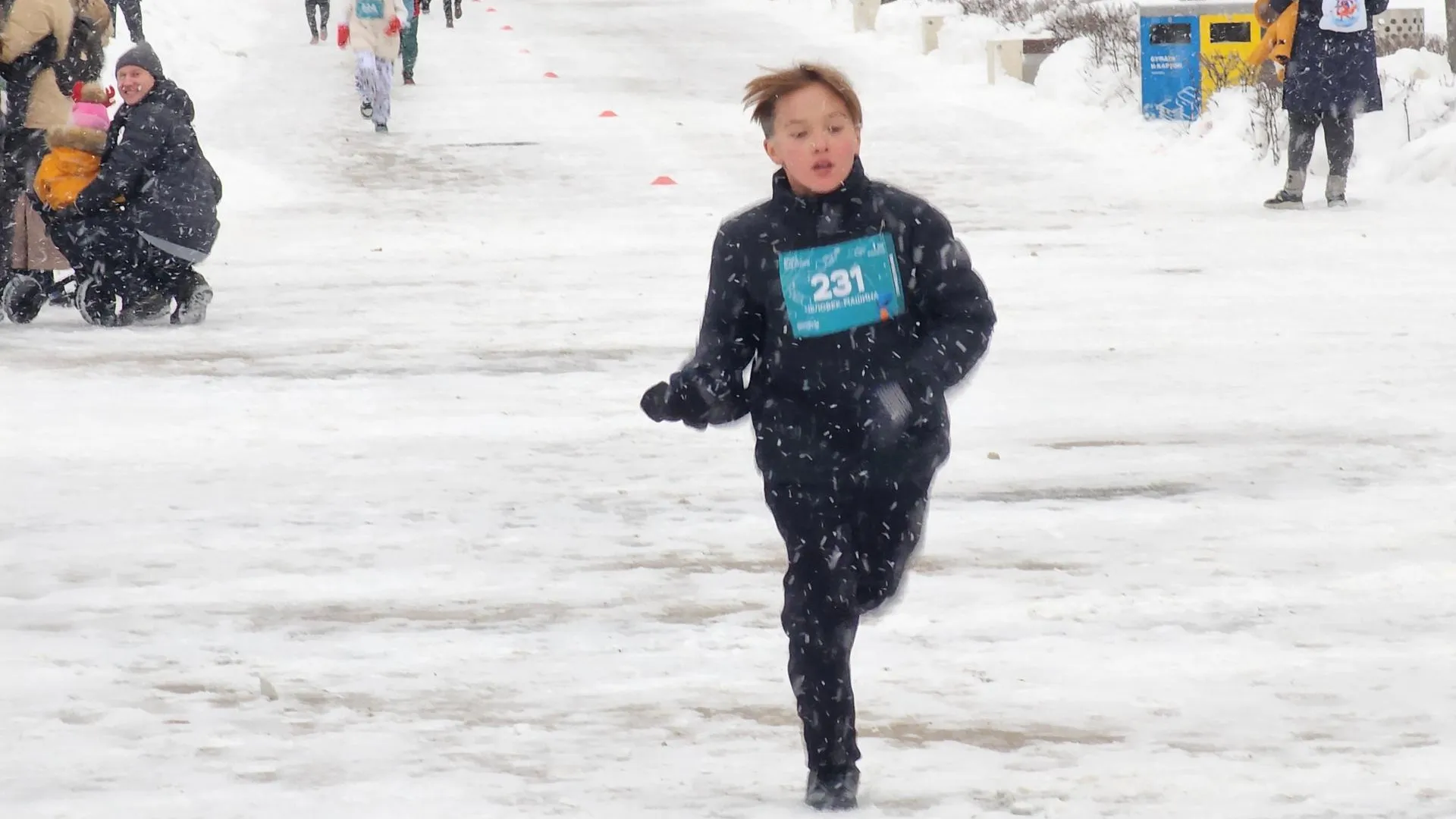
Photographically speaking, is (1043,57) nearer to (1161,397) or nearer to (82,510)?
(1161,397)

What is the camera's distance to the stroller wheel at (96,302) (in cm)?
980

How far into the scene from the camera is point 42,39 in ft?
32.0

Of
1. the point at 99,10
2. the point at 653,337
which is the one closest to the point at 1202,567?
the point at 653,337

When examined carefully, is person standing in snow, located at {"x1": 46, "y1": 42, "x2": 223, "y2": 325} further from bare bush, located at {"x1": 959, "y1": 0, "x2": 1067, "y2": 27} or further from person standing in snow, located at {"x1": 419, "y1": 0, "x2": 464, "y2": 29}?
person standing in snow, located at {"x1": 419, "y1": 0, "x2": 464, "y2": 29}

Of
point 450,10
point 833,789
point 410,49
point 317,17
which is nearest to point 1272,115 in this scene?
point 410,49

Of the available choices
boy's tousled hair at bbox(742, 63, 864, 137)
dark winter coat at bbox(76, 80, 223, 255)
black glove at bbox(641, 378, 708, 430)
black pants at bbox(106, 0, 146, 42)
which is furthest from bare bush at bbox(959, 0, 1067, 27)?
black glove at bbox(641, 378, 708, 430)

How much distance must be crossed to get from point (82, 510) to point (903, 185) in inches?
366

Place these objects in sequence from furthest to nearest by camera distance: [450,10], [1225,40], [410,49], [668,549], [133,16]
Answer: [450,10] < [133,16] < [410,49] < [1225,40] < [668,549]

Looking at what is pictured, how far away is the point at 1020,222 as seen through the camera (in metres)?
12.9

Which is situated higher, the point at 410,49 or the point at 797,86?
the point at 797,86

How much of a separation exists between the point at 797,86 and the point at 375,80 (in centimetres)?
1493

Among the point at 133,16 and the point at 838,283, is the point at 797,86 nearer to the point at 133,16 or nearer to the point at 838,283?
the point at 838,283

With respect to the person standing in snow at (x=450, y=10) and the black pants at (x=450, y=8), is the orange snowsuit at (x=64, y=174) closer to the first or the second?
the person standing in snow at (x=450, y=10)

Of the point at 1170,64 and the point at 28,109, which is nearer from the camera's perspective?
the point at 28,109
